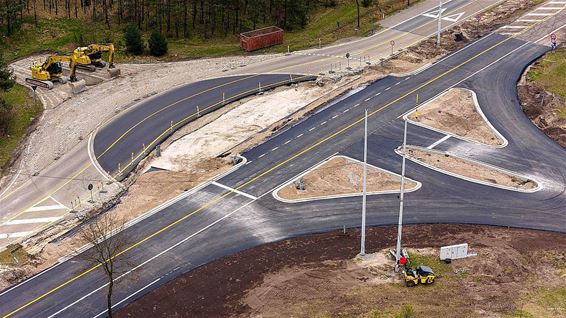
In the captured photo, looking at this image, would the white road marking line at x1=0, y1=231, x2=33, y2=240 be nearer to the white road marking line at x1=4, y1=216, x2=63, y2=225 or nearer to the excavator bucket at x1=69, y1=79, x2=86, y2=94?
the white road marking line at x1=4, y1=216, x2=63, y2=225

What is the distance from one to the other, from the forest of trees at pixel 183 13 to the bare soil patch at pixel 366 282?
60.6 metres

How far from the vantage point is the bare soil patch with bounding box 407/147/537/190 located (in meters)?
62.4

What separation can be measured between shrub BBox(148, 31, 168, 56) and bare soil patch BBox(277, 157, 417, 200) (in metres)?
42.4

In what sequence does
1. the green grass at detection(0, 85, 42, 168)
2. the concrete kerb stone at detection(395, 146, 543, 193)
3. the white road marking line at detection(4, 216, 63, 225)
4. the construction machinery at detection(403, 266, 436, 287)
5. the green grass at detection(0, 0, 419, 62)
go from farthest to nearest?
the green grass at detection(0, 0, 419, 62)
the green grass at detection(0, 85, 42, 168)
the concrete kerb stone at detection(395, 146, 543, 193)
the white road marking line at detection(4, 216, 63, 225)
the construction machinery at detection(403, 266, 436, 287)

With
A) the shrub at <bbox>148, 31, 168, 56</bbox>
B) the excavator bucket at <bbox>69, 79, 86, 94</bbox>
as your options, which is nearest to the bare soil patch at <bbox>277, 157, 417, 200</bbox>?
the excavator bucket at <bbox>69, 79, 86, 94</bbox>

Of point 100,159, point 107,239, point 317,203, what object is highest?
point 100,159

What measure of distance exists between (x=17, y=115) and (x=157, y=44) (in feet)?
84.4

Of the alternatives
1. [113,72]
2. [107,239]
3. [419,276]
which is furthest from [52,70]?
[419,276]

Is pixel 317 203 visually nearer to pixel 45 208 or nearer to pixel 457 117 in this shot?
pixel 457 117

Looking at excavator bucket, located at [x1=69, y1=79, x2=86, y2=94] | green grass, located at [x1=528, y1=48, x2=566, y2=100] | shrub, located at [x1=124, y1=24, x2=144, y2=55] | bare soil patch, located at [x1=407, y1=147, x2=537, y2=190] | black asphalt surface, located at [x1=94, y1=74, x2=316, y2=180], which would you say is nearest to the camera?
bare soil patch, located at [x1=407, y1=147, x2=537, y2=190]

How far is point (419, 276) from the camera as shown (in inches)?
1877

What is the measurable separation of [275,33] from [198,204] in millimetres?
47960

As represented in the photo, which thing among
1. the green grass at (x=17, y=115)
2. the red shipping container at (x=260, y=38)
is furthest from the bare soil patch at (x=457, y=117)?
the green grass at (x=17, y=115)

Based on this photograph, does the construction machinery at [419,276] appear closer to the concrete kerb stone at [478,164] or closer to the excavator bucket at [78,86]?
the concrete kerb stone at [478,164]
